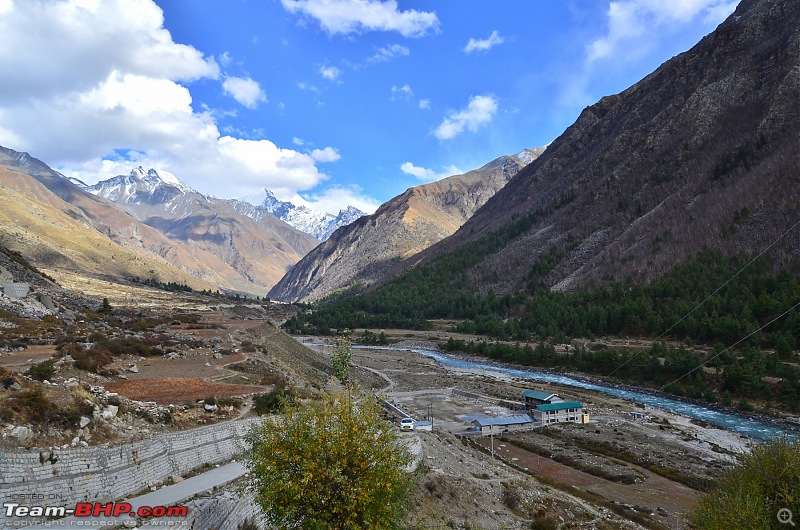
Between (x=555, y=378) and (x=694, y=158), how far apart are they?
12209 centimetres

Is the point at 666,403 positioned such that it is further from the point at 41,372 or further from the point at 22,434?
the point at 22,434

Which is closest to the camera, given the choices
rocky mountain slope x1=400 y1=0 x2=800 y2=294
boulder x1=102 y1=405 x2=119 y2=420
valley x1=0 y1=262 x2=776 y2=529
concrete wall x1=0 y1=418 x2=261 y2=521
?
concrete wall x1=0 y1=418 x2=261 y2=521

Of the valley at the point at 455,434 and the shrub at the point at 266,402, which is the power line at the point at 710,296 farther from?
the shrub at the point at 266,402

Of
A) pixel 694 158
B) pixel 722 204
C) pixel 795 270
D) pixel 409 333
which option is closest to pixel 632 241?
pixel 722 204

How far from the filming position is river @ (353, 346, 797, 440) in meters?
55.5

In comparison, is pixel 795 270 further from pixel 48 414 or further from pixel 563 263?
pixel 48 414

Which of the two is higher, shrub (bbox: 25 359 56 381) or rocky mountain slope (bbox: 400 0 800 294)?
rocky mountain slope (bbox: 400 0 800 294)

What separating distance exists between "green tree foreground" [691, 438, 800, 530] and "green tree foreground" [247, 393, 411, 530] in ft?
41.7

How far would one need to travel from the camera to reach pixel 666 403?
71.3 metres

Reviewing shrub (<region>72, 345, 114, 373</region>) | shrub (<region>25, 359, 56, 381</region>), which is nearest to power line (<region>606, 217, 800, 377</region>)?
shrub (<region>72, 345, 114, 373</region>)

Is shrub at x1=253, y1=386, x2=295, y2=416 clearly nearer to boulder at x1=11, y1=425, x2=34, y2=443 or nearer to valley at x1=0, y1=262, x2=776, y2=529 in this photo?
valley at x1=0, y1=262, x2=776, y2=529

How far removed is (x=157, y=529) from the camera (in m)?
16.1

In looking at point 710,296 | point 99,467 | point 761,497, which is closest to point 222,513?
point 99,467

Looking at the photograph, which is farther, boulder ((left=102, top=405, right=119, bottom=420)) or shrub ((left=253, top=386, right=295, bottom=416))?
shrub ((left=253, top=386, right=295, bottom=416))
